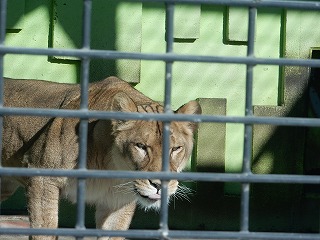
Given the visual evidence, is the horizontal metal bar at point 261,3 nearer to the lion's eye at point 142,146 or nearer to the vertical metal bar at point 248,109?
the vertical metal bar at point 248,109

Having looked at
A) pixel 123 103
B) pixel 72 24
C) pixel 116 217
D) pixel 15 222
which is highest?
pixel 72 24

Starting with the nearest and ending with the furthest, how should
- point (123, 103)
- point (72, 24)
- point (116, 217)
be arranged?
point (123, 103)
point (116, 217)
point (72, 24)

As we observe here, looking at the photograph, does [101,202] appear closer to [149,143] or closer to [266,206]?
[149,143]

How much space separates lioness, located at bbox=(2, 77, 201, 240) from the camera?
172 inches

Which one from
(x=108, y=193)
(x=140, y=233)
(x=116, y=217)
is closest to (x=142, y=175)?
(x=140, y=233)

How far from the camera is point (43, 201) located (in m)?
4.45

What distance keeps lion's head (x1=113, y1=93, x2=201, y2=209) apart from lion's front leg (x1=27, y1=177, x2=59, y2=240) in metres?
0.37

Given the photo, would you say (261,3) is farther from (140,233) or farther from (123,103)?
(123,103)

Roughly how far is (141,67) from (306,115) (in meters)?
1.14

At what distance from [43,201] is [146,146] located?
596mm

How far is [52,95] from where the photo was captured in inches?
189

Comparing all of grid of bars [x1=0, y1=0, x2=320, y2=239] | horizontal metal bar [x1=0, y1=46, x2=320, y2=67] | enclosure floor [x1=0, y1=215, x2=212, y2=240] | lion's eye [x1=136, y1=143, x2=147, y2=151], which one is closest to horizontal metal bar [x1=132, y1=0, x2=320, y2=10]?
grid of bars [x1=0, y1=0, x2=320, y2=239]

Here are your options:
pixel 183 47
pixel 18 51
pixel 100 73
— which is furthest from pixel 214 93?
pixel 18 51

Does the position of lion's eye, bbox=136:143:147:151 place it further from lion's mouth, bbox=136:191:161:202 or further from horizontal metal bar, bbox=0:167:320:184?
horizontal metal bar, bbox=0:167:320:184
